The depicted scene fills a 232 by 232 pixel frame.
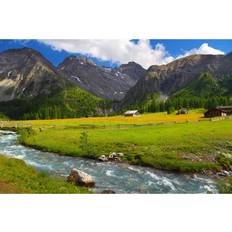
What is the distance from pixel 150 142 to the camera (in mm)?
22047

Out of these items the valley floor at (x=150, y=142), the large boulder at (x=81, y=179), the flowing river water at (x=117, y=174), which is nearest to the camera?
the flowing river water at (x=117, y=174)

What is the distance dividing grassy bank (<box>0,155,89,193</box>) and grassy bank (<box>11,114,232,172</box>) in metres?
3.57

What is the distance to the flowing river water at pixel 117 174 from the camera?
18188mm

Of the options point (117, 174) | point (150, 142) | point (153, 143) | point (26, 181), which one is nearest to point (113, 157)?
point (117, 174)

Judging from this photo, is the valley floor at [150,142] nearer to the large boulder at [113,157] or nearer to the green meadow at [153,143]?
the green meadow at [153,143]

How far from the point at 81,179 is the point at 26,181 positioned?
9.49 ft

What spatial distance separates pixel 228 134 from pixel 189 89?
554ft

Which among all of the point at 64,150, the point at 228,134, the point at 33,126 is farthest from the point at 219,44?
the point at 33,126

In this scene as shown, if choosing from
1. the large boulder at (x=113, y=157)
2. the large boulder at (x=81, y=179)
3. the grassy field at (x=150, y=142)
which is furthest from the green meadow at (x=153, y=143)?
the large boulder at (x=81, y=179)

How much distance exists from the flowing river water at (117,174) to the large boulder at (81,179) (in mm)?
477

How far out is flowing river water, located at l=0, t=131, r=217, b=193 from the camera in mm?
18188
